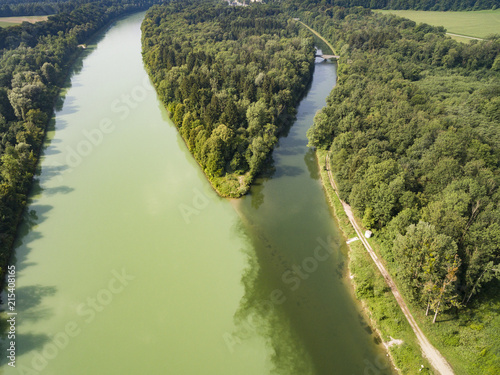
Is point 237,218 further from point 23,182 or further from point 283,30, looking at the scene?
point 283,30

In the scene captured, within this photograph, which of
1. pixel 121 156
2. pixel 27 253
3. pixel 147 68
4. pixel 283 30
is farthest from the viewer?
pixel 283 30

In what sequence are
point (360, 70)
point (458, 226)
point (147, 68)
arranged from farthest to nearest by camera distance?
point (147, 68) → point (360, 70) → point (458, 226)

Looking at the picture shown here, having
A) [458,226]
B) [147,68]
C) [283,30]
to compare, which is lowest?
[458,226]

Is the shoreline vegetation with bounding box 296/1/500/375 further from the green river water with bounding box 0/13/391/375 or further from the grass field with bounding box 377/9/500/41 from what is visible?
the grass field with bounding box 377/9/500/41

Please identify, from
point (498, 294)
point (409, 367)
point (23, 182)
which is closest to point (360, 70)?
point (498, 294)

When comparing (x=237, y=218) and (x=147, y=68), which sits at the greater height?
(x=147, y=68)

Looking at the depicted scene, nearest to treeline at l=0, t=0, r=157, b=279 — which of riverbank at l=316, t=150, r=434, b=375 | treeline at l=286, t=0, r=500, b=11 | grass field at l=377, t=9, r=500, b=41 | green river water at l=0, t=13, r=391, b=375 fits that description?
green river water at l=0, t=13, r=391, b=375

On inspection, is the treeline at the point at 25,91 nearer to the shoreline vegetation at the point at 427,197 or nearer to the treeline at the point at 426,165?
the shoreline vegetation at the point at 427,197
